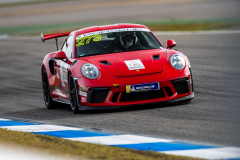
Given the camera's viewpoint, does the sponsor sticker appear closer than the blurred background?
Yes

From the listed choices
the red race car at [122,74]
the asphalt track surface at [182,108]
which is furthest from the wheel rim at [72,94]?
the asphalt track surface at [182,108]

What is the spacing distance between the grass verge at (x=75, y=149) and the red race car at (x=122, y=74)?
146cm

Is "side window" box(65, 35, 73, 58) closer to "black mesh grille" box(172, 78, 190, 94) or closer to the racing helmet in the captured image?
the racing helmet

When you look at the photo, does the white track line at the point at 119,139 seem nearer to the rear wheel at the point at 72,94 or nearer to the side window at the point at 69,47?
the rear wheel at the point at 72,94

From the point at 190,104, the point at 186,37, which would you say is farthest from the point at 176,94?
the point at 186,37

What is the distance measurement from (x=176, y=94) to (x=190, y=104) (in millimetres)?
358

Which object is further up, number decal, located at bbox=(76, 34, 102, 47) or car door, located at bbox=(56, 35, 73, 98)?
number decal, located at bbox=(76, 34, 102, 47)

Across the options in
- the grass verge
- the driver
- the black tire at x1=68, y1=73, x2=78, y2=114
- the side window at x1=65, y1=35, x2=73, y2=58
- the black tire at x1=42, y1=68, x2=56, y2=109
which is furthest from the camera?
the black tire at x1=42, y1=68, x2=56, y2=109

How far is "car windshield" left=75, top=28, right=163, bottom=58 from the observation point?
766 centimetres

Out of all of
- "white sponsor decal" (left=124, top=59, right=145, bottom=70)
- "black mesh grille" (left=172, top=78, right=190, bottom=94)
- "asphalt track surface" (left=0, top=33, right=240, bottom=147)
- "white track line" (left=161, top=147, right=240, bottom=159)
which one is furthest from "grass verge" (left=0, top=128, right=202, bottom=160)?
"black mesh grille" (left=172, top=78, right=190, bottom=94)

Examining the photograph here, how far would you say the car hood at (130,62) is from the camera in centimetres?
675

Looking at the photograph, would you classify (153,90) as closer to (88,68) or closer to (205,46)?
(88,68)

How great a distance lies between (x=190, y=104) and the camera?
7051 mm

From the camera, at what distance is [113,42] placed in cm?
780
